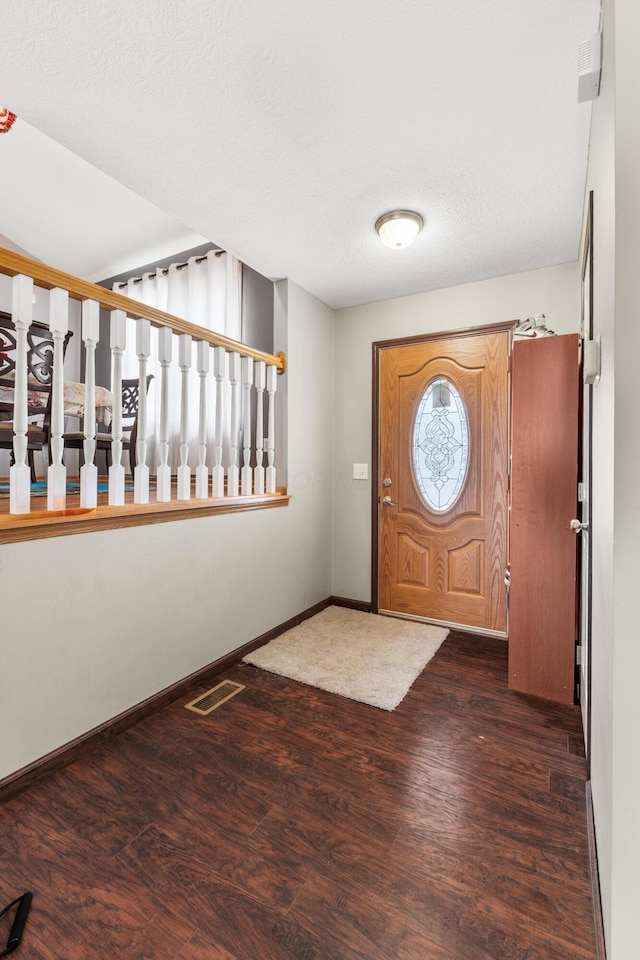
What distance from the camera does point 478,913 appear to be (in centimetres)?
115

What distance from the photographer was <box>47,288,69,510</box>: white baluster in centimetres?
167

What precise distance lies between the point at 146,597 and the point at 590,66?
96.6 inches

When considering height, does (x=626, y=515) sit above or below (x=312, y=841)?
above

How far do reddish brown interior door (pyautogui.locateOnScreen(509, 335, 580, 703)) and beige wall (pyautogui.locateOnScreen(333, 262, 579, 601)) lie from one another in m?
0.95

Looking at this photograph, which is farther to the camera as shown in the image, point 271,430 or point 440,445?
point 440,445

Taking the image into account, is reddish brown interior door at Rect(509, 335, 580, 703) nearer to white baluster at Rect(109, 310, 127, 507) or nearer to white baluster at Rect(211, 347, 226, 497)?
white baluster at Rect(211, 347, 226, 497)

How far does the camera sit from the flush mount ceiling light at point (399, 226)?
226cm

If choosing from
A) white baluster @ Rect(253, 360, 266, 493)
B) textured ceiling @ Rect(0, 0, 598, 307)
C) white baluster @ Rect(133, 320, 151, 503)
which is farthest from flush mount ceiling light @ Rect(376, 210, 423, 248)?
white baluster @ Rect(133, 320, 151, 503)

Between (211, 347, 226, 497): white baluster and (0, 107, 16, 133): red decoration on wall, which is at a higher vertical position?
→ (0, 107, 16, 133): red decoration on wall

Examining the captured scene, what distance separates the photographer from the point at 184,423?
2.29m

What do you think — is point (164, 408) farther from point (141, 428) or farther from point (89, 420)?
point (89, 420)

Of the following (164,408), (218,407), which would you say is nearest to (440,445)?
(218,407)

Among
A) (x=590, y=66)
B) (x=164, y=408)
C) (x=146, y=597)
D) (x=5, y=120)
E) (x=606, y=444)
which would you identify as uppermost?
(x=5, y=120)

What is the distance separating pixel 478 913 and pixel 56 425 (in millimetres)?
1991
